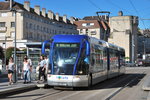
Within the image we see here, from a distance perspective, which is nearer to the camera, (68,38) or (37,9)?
(68,38)

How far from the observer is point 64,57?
52.4 ft

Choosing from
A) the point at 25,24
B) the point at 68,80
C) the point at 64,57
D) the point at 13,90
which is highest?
the point at 25,24

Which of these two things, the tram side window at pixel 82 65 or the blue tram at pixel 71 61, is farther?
the tram side window at pixel 82 65

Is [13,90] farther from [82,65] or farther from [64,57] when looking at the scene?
[82,65]

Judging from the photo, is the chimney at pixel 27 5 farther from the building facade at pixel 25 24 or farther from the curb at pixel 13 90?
the curb at pixel 13 90

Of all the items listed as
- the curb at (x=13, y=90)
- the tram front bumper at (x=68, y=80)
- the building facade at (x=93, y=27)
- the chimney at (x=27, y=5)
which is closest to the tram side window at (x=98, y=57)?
the tram front bumper at (x=68, y=80)

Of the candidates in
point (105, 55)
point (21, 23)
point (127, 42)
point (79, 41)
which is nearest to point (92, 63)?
point (79, 41)

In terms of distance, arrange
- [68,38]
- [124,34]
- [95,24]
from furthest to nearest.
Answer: [95,24], [124,34], [68,38]

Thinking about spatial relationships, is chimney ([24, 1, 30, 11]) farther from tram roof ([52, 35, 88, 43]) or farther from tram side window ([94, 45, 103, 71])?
tram roof ([52, 35, 88, 43])

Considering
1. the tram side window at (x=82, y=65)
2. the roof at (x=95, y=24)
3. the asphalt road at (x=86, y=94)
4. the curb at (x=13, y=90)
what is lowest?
the asphalt road at (x=86, y=94)

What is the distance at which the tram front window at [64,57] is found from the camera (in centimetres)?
1570

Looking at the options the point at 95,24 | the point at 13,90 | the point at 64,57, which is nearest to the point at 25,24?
A: the point at 95,24

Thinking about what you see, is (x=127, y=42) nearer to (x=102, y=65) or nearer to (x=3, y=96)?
(x=102, y=65)

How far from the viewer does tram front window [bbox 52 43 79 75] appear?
15703mm
